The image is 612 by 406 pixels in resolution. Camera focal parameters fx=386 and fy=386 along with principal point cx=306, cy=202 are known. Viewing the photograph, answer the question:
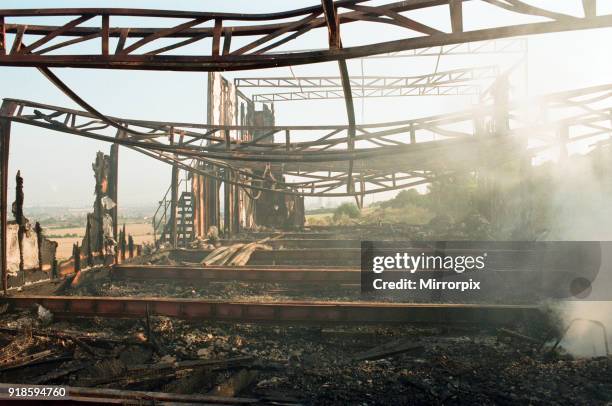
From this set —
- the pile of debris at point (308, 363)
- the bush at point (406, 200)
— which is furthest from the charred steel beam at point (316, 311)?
the bush at point (406, 200)

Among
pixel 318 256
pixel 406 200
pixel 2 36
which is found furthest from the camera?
pixel 406 200

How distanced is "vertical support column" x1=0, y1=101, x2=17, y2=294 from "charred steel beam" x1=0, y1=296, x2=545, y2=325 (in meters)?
2.04

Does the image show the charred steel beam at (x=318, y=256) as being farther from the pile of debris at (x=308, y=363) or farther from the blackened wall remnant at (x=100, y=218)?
the pile of debris at (x=308, y=363)

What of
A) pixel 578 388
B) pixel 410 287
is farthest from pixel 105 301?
pixel 578 388

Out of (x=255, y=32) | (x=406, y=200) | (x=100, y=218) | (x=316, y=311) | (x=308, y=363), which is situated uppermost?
(x=255, y=32)

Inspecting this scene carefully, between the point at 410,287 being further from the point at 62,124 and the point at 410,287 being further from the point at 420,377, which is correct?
the point at 62,124

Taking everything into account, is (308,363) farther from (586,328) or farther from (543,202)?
(543,202)

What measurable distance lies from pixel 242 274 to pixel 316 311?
2.92 metres

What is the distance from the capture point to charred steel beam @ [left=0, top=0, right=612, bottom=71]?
377 cm

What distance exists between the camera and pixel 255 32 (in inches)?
192

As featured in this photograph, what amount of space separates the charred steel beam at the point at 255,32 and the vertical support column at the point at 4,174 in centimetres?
231

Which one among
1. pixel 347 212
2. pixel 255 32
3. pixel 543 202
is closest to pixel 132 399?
pixel 255 32

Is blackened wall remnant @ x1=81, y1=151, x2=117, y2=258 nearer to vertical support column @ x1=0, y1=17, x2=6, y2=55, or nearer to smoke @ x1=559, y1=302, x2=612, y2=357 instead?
vertical support column @ x1=0, y1=17, x2=6, y2=55

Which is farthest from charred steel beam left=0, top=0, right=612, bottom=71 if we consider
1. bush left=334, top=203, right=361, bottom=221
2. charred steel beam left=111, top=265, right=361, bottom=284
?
bush left=334, top=203, right=361, bottom=221
